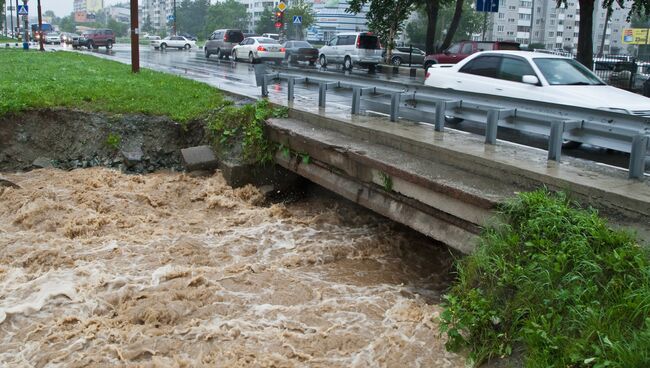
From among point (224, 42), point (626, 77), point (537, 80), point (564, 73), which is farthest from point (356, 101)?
point (224, 42)

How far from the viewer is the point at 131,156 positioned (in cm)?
1175

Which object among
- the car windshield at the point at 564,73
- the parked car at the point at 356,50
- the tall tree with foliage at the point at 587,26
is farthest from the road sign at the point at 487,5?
the car windshield at the point at 564,73

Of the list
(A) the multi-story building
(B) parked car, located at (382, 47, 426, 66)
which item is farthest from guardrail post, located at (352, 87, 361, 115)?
(A) the multi-story building

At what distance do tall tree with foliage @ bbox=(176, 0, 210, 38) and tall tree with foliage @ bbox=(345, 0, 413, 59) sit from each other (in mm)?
98794

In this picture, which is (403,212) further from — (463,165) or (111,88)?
(111,88)

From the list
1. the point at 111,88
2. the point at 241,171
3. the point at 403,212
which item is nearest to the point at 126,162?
the point at 241,171

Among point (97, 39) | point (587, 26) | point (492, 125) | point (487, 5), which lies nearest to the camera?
point (492, 125)

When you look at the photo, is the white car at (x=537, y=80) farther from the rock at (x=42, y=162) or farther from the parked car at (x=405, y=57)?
the parked car at (x=405, y=57)

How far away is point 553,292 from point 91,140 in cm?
957

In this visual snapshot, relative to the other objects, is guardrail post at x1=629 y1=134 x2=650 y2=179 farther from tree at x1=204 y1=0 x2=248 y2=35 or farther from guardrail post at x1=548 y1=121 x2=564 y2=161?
tree at x1=204 y1=0 x2=248 y2=35

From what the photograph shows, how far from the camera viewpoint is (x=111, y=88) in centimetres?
1441

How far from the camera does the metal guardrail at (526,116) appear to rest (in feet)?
22.6

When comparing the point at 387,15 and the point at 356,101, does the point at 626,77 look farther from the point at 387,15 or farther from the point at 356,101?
the point at 356,101

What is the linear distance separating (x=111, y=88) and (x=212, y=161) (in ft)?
14.3
